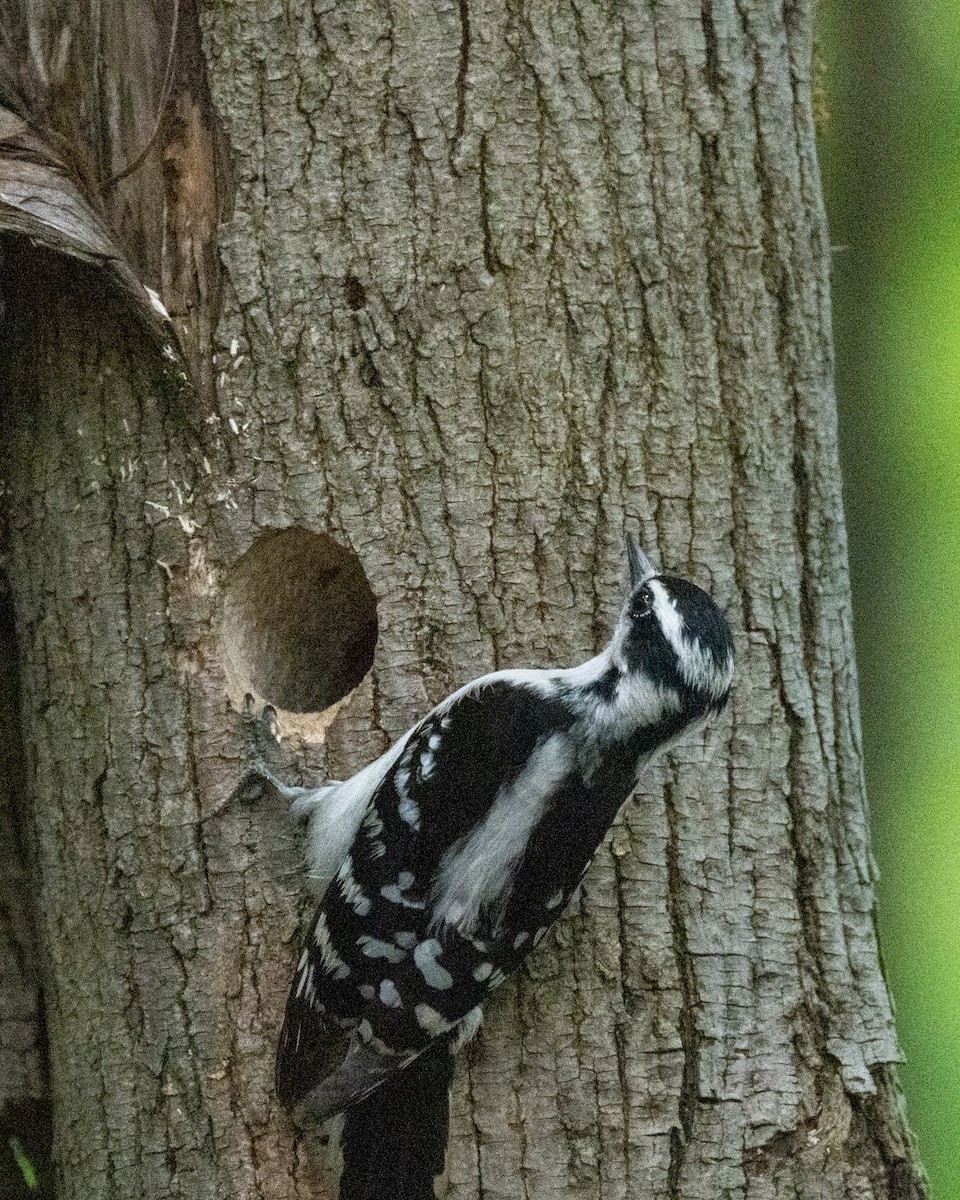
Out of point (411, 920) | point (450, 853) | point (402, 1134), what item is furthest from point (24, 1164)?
point (450, 853)

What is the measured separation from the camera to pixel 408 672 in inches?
116

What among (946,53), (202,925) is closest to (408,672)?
(202,925)

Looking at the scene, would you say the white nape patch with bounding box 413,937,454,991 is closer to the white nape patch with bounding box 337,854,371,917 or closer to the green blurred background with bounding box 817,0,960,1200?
the white nape patch with bounding box 337,854,371,917

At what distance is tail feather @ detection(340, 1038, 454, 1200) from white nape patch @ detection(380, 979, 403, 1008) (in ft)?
0.41

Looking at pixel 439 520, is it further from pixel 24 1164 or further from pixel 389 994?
pixel 24 1164

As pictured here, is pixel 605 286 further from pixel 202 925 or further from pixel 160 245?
pixel 202 925

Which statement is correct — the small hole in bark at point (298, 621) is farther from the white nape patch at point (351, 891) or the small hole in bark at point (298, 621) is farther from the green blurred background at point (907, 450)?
the green blurred background at point (907, 450)

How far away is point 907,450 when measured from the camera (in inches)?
177

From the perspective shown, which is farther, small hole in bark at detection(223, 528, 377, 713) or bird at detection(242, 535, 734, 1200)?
small hole in bark at detection(223, 528, 377, 713)

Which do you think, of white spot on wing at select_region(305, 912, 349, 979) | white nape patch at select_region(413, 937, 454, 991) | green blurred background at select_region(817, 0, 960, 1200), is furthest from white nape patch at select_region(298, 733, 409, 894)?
green blurred background at select_region(817, 0, 960, 1200)

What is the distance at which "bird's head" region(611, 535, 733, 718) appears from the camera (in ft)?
9.04

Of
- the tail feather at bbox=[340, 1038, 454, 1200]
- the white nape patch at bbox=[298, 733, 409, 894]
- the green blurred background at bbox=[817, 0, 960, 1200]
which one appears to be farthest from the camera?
the green blurred background at bbox=[817, 0, 960, 1200]

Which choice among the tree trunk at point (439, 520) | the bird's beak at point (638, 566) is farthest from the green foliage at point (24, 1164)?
the bird's beak at point (638, 566)

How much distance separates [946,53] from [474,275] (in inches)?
99.7
